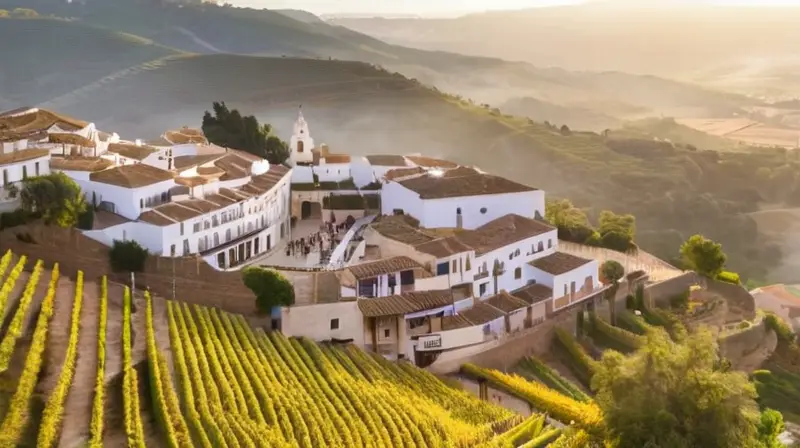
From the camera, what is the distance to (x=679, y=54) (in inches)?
6816

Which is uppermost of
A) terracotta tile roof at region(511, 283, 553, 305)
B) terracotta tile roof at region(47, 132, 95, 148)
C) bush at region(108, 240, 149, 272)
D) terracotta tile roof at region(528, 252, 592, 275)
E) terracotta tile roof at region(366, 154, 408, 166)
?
terracotta tile roof at region(47, 132, 95, 148)

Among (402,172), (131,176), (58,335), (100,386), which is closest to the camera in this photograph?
(100,386)

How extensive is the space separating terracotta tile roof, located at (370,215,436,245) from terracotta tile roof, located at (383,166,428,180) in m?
4.06

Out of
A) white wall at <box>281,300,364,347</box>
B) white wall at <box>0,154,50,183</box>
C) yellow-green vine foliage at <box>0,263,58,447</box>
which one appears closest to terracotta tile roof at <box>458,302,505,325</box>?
white wall at <box>281,300,364,347</box>

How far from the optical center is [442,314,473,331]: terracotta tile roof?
3039cm

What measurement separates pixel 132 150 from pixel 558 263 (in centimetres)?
1818

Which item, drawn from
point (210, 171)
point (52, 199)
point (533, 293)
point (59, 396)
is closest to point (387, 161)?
point (210, 171)

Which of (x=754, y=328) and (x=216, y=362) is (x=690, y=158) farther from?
(x=216, y=362)

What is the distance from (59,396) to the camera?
750 inches

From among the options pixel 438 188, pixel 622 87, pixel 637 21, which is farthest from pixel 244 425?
pixel 637 21

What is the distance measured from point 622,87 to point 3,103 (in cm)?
9914

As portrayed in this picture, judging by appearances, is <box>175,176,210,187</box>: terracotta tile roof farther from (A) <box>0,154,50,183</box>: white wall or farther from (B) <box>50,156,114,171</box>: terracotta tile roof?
(A) <box>0,154,50,183</box>: white wall

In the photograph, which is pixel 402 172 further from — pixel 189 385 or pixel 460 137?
pixel 460 137

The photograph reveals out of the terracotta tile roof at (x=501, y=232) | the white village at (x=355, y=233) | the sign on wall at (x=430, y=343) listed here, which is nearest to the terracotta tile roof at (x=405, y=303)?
the white village at (x=355, y=233)
